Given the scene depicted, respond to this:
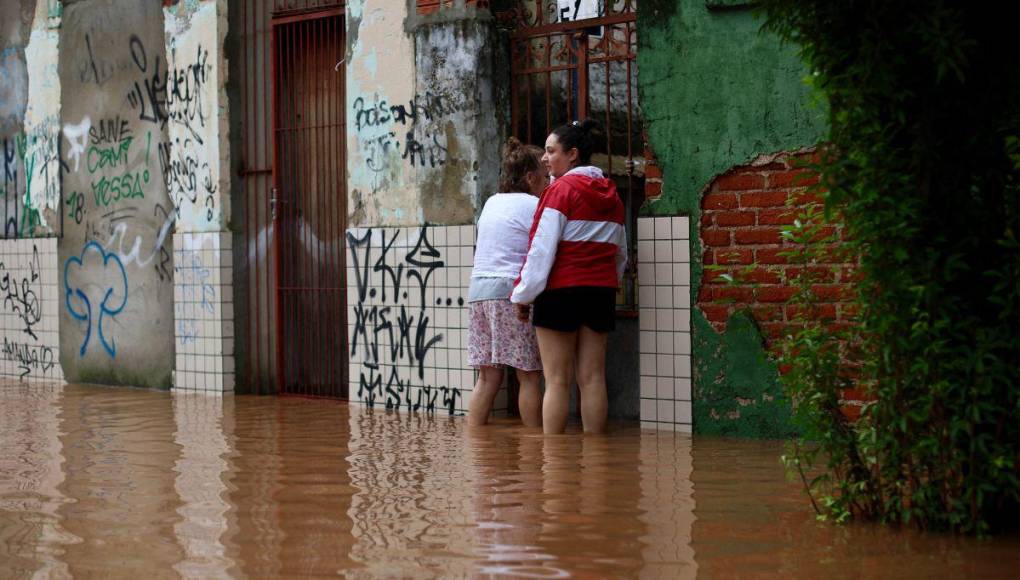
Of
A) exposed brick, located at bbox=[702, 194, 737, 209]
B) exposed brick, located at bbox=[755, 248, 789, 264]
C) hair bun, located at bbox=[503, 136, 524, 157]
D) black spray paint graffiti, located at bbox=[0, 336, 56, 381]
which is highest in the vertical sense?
hair bun, located at bbox=[503, 136, 524, 157]

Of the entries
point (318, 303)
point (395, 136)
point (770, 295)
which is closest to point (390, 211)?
point (395, 136)

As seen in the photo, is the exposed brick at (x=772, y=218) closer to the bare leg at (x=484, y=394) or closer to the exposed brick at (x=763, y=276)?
the exposed brick at (x=763, y=276)

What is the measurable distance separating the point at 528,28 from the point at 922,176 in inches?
188

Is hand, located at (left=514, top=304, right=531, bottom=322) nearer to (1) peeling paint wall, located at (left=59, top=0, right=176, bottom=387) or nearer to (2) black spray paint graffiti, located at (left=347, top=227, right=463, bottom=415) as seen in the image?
(2) black spray paint graffiti, located at (left=347, top=227, right=463, bottom=415)

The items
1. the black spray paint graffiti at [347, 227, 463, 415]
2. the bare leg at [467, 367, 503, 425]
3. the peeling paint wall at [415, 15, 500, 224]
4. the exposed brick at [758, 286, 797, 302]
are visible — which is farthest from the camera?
the black spray paint graffiti at [347, 227, 463, 415]

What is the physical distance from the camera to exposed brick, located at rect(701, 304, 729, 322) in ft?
26.5

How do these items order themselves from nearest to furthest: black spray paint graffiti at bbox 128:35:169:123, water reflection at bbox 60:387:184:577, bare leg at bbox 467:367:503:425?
1. water reflection at bbox 60:387:184:577
2. bare leg at bbox 467:367:503:425
3. black spray paint graffiti at bbox 128:35:169:123

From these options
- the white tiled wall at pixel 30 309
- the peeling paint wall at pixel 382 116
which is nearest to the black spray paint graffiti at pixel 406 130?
the peeling paint wall at pixel 382 116

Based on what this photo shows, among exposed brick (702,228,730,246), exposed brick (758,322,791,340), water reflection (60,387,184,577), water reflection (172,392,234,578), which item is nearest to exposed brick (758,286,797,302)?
exposed brick (758,322,791,340)

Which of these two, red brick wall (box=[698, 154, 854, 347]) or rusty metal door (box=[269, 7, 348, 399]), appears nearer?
red brick wall (box=[698, 154, 854, 347])

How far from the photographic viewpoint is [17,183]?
13461 millimetres

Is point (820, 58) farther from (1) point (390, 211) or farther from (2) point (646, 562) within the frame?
(1) point (390, 211)

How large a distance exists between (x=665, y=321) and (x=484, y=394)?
1292 millimetres

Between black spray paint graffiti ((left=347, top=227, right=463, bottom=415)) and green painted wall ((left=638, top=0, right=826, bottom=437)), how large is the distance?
2.10 meters
